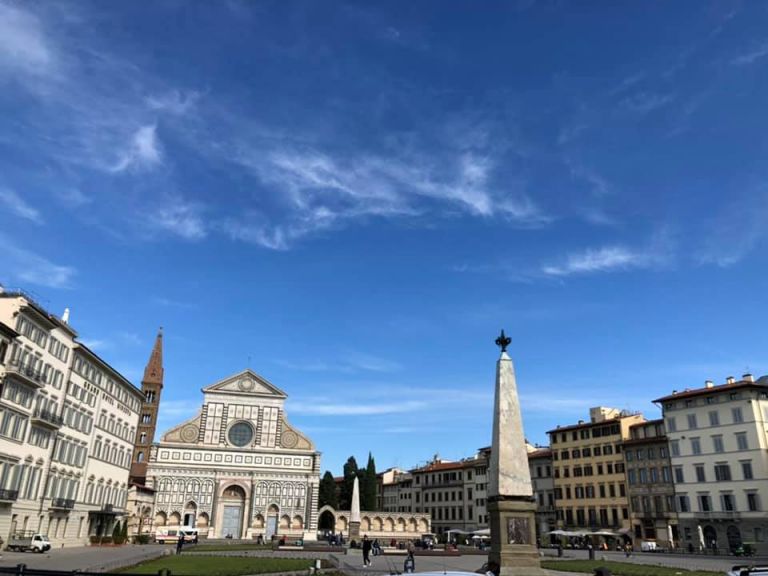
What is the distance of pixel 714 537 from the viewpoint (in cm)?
5403

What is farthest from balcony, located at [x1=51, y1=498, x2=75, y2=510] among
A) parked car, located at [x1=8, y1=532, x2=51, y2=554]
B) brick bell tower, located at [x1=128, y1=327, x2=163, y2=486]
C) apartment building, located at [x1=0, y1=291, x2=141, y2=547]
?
brick bell tower, located at [x1=128, y1=327, x2=163, y2=486]

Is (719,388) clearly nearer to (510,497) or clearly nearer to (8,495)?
(510,497)

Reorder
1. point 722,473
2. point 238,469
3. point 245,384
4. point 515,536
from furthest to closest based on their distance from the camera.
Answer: point 245,384, point 238,469, point 722,473, point 515,536

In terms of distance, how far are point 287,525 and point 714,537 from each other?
4396 centimetres

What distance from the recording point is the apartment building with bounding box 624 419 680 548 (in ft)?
191

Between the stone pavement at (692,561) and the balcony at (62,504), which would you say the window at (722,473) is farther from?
the balcony at (62,504)

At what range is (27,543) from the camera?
35125 mm

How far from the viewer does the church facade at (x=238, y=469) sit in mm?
68312

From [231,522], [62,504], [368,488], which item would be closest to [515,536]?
[62,504]

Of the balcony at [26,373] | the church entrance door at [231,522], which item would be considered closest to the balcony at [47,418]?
the balcony at [26,373]

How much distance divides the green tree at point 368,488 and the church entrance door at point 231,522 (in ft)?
69.1

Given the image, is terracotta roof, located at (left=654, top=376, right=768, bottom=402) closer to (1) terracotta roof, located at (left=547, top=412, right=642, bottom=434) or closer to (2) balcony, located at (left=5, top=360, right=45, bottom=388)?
(1) terracotta roof, located at (left=547, top=412, right=642, bottom=434)

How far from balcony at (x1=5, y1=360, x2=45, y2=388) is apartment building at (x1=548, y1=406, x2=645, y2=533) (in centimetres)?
5450

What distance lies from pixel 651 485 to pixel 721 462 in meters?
8.12
